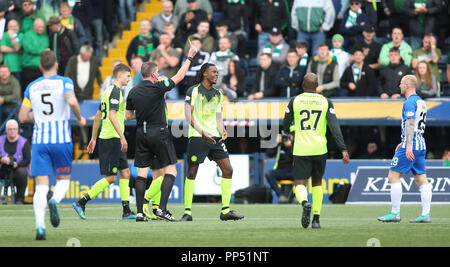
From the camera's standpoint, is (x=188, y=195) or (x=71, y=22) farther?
(x=71, y=22)

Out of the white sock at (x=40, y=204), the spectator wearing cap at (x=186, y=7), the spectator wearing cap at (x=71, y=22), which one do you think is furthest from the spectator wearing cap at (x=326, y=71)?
the white sock at (x=40, y=204)

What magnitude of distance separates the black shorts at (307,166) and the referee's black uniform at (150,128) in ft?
7.57

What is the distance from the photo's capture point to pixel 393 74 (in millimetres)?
20750

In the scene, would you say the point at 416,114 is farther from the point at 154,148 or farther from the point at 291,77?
the point at 291,77

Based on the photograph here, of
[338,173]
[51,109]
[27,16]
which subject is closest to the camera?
[51,109]

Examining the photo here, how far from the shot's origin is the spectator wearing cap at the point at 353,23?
886 inches

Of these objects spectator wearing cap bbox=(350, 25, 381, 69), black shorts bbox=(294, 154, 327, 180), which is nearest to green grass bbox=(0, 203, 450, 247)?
black shorts bbox=(294, 154, 327, 180)

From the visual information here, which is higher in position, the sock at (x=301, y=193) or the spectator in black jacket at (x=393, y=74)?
the spectator in black jacket at (x=393, y=74)

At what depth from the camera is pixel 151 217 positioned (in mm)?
14125

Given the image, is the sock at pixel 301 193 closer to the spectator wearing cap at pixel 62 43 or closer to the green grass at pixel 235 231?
the green grass at pixel 235 231

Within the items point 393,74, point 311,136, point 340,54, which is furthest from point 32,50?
point 311,136

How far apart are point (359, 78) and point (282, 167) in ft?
9.23

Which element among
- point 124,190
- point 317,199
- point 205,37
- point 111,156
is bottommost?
point 124,190
